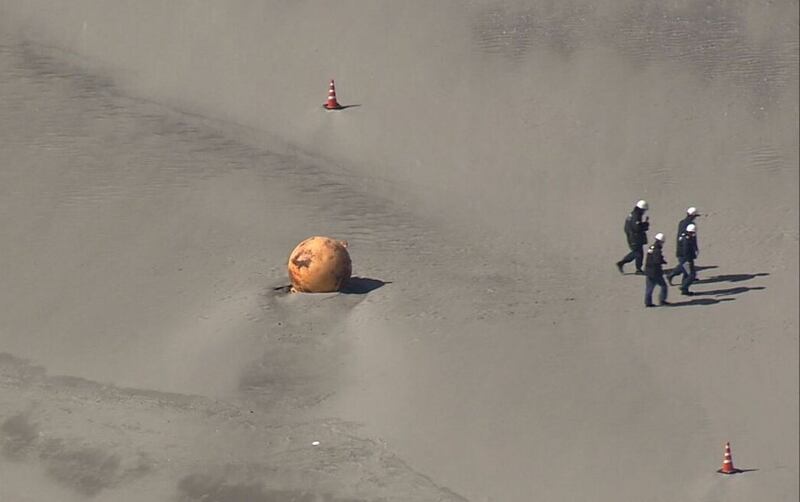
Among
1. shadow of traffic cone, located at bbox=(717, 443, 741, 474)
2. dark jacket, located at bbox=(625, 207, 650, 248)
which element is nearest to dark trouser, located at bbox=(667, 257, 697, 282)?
dark jacket, located at bbox=(625, 207, 650, 248)

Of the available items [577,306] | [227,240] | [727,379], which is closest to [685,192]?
[577,306]

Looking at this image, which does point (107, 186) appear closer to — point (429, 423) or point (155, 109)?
point (155, 109)

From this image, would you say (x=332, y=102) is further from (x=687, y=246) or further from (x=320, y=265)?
(x=687, y=246)

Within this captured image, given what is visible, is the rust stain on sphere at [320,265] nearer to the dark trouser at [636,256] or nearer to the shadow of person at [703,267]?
the dark trouser at [636,256]

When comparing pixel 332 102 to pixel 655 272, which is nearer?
pixel 655 272

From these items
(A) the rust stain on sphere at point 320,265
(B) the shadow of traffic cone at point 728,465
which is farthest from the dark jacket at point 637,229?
(B) the shadow of traffic cone at point 728,465

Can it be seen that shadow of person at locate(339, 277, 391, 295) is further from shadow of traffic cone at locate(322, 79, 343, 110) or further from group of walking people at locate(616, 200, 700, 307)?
shadow of traffic cone at locate(322, 79, 343, 110)

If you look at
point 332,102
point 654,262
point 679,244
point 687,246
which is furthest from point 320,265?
point 332,102
